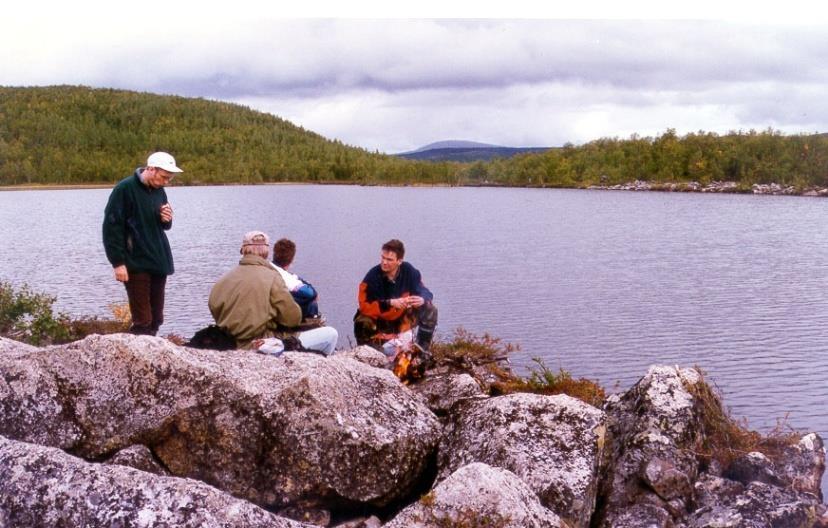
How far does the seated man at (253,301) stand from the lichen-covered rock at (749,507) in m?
4.99

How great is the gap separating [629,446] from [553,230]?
48.6 metres

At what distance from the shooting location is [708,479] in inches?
346

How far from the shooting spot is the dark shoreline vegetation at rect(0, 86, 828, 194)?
379ft

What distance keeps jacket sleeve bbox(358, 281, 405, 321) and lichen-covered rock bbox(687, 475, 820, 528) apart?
5103 mm

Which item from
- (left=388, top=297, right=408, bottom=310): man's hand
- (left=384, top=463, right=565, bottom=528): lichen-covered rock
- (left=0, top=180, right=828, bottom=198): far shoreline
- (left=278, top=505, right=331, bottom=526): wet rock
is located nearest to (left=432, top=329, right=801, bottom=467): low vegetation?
(left=388, top=297, right=408, bottom=310): man's hand

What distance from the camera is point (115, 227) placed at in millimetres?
10305

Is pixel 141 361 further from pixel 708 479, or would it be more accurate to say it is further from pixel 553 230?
pixel 553 230

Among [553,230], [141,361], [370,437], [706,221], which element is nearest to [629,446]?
[370,437]

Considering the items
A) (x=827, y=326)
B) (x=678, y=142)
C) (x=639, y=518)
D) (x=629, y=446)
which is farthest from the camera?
(x=678, y=142)

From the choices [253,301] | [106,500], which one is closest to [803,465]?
[253,301]

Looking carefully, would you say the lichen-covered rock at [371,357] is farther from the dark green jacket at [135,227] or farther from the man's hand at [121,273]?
the man's hand at [121,273]

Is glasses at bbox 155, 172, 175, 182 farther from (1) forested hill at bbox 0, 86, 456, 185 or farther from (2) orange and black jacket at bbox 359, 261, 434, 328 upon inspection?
(1) forested hill at bbox 0, 86, 456, 185

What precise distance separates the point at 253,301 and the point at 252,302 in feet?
0.06

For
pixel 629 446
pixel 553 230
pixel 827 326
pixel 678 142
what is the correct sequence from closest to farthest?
pixel 629 446 < pixel 827 326 < pixel 553 230 < pixel 678 142
